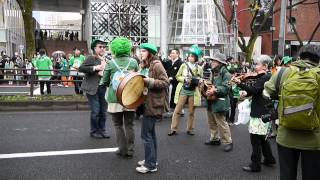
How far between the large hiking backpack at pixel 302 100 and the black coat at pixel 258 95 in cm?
208

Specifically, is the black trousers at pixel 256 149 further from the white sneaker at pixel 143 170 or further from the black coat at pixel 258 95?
the white sneaker at pixel 143 170

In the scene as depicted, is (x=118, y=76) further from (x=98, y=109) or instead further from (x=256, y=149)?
(x=98, y=109)


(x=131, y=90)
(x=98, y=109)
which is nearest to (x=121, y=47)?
(x=131, y=90)

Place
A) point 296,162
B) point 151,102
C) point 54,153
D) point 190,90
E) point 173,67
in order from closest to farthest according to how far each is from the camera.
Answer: point 296,162 → point 151,102 → point 54,153 → point 190,90 → point 173,67

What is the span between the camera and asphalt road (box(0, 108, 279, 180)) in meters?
6.28

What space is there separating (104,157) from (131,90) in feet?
5.63

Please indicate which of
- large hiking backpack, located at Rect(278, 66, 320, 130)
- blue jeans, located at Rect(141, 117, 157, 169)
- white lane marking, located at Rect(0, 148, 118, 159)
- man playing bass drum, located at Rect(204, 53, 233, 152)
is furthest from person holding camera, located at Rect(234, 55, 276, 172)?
white lane marking, located at Rect(0, 148, 118, 159)

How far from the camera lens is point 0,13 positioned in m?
33.8

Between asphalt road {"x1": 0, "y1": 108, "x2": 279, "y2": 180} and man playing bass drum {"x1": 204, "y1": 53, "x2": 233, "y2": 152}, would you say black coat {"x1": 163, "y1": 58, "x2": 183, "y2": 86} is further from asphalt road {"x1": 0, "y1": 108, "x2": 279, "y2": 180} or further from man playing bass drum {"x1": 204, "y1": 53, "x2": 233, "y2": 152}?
man playing bass drum {"x1": 204, "y1": 53, "x2": 233, "y2": 152}

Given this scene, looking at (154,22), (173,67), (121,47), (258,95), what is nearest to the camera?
(258,95)

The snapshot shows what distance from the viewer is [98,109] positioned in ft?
28.4

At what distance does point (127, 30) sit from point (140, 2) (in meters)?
3.81

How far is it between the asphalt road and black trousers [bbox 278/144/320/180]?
203 centimetres

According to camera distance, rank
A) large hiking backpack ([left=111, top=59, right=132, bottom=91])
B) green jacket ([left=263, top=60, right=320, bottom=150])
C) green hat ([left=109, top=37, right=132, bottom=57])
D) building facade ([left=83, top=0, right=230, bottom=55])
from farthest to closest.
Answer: building facade ([left=83, top=0, right=230, bottom=55])
green hat ([left=109, top=37, right=132, bottom=57])
large hiking backpack ([left=111, top=59, right=132, bottom=91])
green jacket ([left=263, top=60, right=320, bottom=150])
